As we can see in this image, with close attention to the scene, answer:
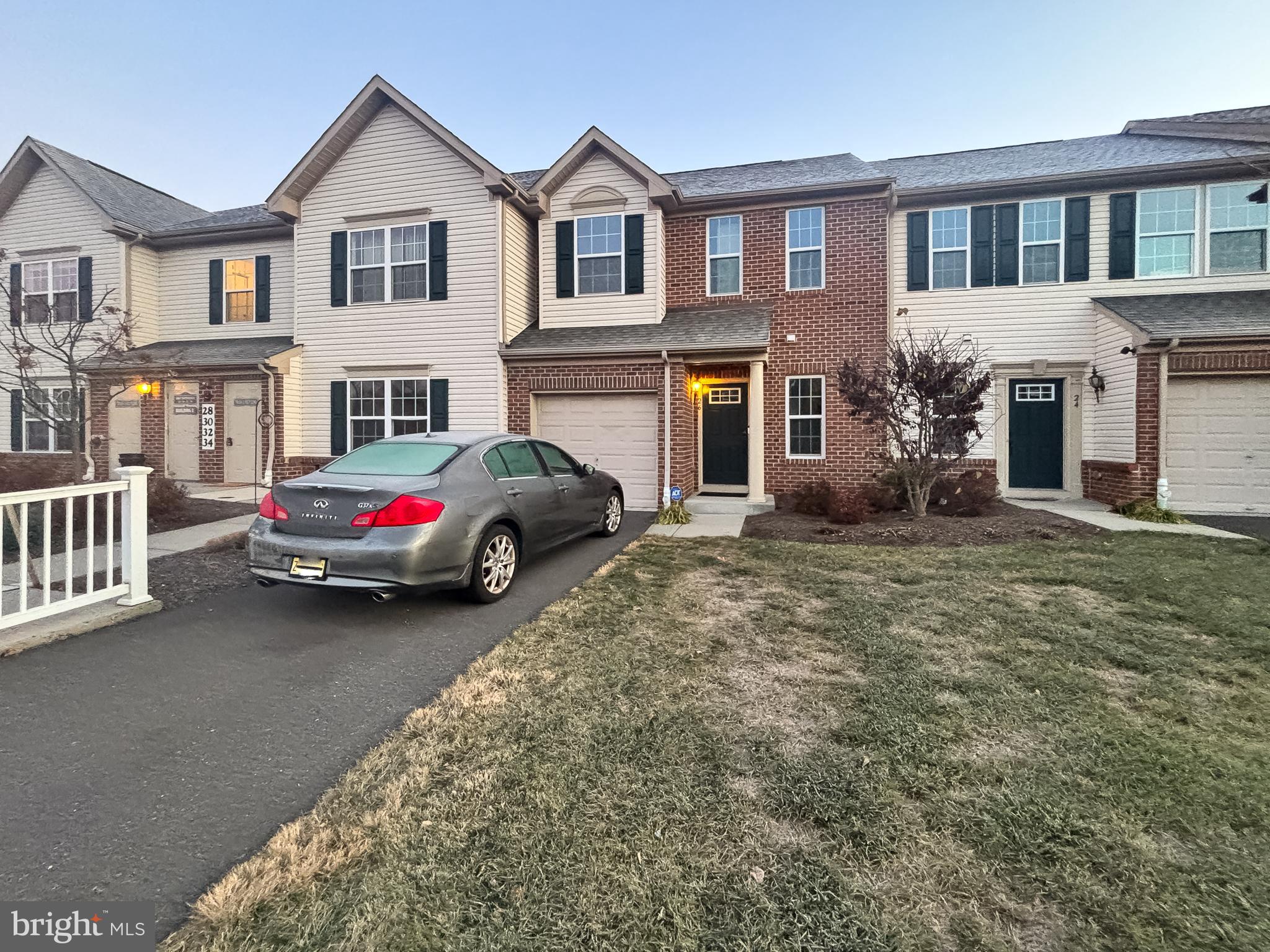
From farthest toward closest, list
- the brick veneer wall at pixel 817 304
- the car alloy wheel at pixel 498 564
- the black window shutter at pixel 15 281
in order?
1. the black window shutter at pixel 15 281
2. the brick veneer wall at pixel 817 304
3. the car alloy wheel at pixel 498 564

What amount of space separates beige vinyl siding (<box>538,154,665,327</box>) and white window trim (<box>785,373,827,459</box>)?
3004 mm

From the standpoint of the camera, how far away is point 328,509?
175 inches

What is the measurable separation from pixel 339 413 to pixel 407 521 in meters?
9.29

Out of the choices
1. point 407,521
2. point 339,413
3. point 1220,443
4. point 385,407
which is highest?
point 385,407

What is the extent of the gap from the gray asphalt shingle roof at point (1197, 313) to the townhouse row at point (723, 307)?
9 centimetres

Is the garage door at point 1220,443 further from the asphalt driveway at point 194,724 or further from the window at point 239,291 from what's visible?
the window at point 239,291

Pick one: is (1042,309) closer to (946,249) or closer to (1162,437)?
(946,249)

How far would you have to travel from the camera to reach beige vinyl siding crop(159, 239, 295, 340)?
44.4ft

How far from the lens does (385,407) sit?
1221 cm

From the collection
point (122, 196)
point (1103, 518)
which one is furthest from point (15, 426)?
point (1103, 518)

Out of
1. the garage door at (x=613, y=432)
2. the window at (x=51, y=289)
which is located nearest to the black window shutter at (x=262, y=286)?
the window at (x=51, y=289)

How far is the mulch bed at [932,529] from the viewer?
7.57m

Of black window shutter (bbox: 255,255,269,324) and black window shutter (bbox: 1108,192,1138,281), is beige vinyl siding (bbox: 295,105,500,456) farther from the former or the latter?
black window shutter (bbox: 1108,192,1138,281)

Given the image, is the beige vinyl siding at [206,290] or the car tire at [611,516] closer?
the car tire at [611,516]
